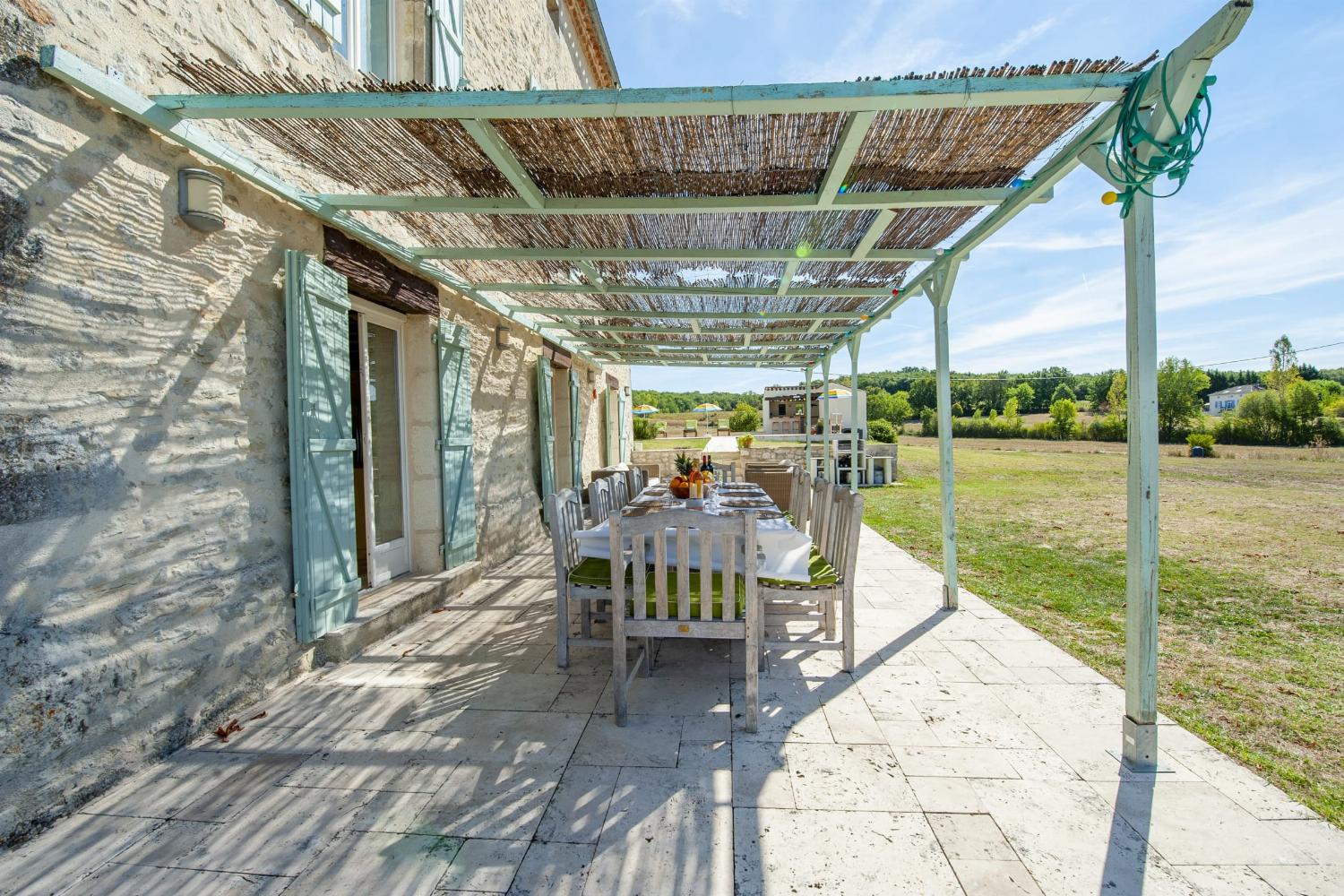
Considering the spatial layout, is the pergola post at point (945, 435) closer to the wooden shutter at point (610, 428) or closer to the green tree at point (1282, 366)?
the wooden shutter at point (610, 428)

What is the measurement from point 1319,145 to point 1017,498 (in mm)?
7856

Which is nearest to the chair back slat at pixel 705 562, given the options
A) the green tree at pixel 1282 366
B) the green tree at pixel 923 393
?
the green tree at pixel 1282 366

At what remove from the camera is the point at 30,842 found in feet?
5.45

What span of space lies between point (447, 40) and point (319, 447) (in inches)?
121

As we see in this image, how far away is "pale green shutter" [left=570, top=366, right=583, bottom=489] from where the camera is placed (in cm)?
754

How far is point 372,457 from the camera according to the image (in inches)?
154

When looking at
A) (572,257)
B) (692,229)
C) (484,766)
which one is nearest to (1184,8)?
(692,229)

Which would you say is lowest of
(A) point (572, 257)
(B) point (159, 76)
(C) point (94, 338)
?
(C) point (94, 338)

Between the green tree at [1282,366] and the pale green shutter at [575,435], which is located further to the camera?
the green tree at [1282,366]

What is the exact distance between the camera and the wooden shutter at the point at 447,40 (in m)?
3.84

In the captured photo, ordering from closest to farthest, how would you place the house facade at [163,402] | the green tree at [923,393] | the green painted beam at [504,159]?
the house facade at [163,402], the green painted beam at [504,159], the green tree at [923,393]

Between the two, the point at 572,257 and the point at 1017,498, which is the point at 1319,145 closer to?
the point at 572,257

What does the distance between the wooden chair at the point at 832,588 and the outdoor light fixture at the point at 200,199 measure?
8.99 feet

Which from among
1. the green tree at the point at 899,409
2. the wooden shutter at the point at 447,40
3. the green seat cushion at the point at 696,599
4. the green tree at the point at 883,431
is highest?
the wooden shutter at the point at 447,40
